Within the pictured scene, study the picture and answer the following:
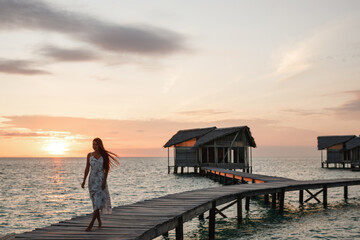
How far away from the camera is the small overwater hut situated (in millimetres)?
42625

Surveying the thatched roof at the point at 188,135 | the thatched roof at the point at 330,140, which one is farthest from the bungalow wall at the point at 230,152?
the thatched roof at the point at 330,140

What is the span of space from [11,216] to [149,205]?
37.7 ft

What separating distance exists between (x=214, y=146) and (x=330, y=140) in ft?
104

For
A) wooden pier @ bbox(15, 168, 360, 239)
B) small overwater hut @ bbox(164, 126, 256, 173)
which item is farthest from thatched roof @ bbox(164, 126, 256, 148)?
wooden pier @ bbox(15, 168, 360, 239)

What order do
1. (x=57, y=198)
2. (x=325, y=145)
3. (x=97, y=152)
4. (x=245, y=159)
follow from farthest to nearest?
(x=325, y=145), (x=245, y=159), (x=57, y=198), (x=97, y=152)

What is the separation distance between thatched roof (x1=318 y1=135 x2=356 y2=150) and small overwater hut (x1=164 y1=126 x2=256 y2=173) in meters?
26.0

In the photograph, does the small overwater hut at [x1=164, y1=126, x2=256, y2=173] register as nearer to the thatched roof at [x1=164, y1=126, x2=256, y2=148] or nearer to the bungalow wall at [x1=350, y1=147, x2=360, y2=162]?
the thatched roof at [x1=164, y1=126, x2=256, y2=148]

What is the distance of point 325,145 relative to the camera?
65688 mm

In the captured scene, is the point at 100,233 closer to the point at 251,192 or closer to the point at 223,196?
the point at 223,196

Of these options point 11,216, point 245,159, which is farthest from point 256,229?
point 245,159

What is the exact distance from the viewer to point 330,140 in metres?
65.9

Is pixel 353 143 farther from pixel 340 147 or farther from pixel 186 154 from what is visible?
pixel 186 154

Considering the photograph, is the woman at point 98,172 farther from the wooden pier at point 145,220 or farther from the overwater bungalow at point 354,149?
the overwater bungalow at point 354,149

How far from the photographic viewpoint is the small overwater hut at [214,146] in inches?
1678
